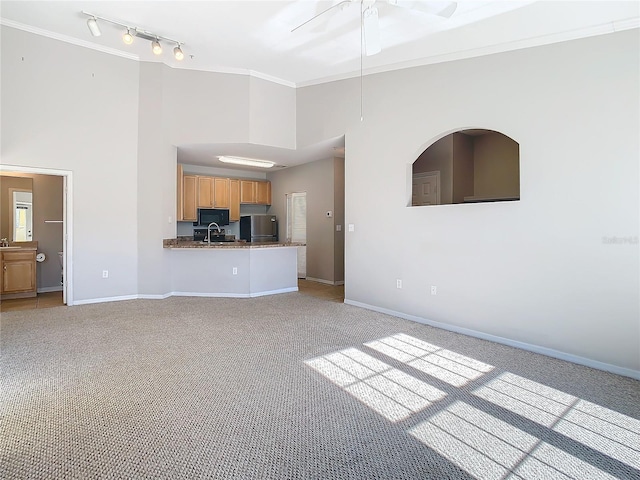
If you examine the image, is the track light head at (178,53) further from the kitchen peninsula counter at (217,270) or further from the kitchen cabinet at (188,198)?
the kitchen cabinet at (188,198)

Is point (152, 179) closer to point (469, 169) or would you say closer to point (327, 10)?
point (327, 10)

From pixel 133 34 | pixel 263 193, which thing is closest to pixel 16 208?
pixel 133 34

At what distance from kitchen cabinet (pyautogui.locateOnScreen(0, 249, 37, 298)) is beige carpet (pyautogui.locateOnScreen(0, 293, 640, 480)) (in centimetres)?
218

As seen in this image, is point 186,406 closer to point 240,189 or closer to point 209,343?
point 209,343

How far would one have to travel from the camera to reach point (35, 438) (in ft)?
6.36

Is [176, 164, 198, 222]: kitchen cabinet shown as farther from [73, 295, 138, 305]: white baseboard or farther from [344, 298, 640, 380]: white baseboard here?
[344, 298, 640, 380]: white baseboard

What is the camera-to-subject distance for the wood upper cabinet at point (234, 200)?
8.12m

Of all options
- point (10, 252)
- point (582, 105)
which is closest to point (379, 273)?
point (582, 105)

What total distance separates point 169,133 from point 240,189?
2746 mm

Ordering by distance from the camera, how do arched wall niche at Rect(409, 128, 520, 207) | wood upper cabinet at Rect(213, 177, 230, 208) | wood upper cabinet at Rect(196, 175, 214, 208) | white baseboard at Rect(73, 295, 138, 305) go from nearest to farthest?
white baseboard at Rect(73, 295, 138, 305) < arched wall niche at Rect(409, 128, 520, 207) < wood upper cabinet at Rect(196, 175, 214, 208) < wood upper cabinet at Rect(213, 177, 230, 208)

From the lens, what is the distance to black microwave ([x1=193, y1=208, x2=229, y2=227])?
7879 millimetres

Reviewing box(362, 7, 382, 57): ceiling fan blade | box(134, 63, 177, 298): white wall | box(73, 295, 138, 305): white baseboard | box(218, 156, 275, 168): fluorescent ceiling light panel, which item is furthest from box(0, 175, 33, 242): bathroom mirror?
box(362, 7, 382, 57): ceiling fan blade

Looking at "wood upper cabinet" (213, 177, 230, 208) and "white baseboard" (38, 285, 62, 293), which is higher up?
"wood upper cabinet" (213, 177, 230, 208)

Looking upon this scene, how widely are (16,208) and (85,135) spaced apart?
2076 millimetres
